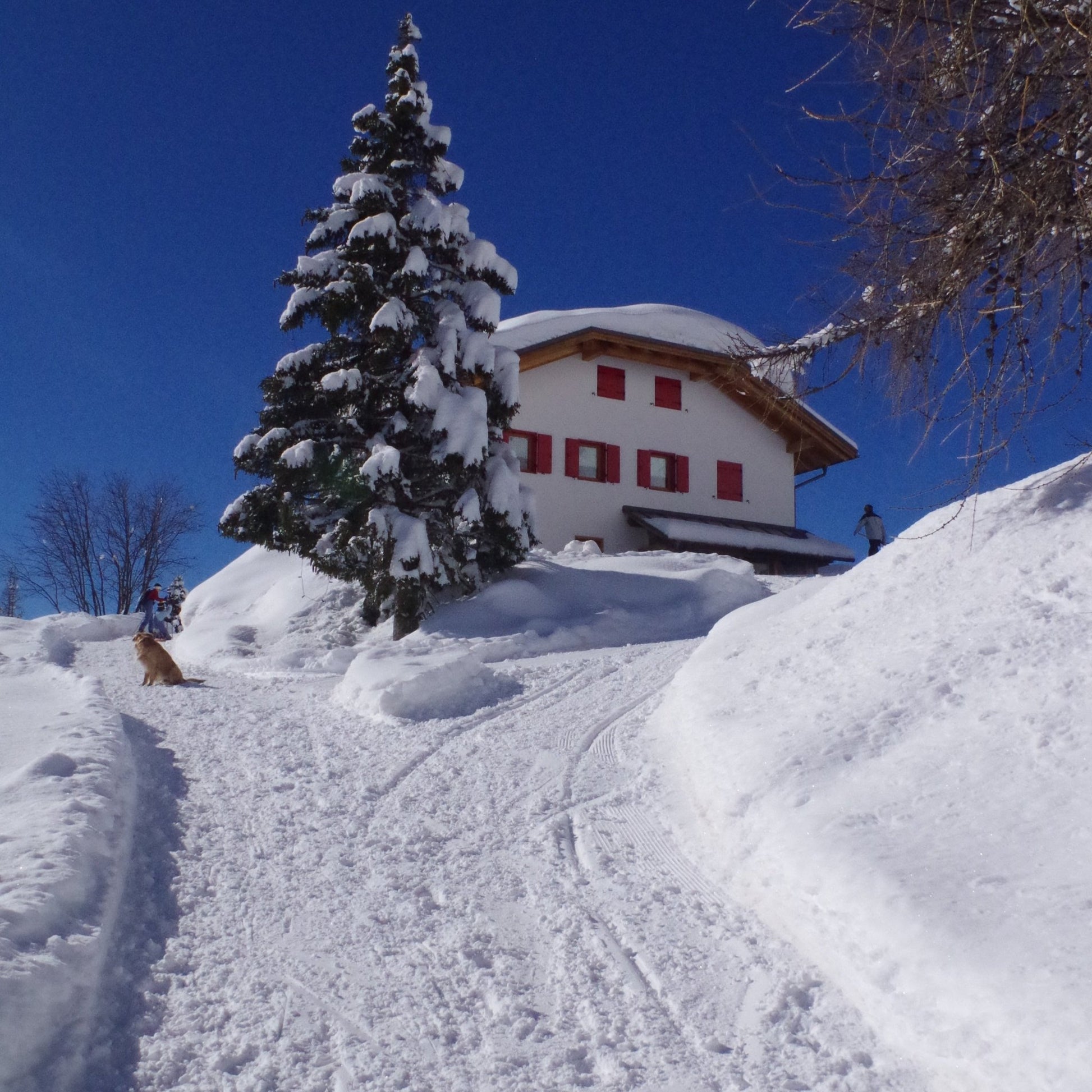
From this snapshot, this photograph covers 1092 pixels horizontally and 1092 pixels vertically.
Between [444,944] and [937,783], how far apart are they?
2530 mm

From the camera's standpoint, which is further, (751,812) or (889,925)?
(751,812)

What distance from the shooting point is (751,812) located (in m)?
4.92

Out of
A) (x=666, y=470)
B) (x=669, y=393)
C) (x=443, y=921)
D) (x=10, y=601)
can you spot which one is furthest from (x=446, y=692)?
(x=10, y=601)

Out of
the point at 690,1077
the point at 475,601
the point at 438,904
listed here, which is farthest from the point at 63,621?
the point at 690,1077

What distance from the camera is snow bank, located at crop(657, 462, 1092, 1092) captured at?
311cm

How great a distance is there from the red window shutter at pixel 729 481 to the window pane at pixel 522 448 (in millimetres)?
6426

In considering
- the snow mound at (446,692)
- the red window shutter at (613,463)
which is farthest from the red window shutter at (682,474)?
the snow mound at (446,692)

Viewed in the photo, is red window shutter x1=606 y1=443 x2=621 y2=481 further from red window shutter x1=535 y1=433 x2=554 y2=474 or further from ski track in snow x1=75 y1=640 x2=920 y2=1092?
ski track in snow x1=75 y1=640 x2=920 y2=1092

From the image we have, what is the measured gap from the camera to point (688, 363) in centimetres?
2708

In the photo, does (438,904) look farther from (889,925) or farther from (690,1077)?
(889,925)

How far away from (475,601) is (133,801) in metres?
9.69

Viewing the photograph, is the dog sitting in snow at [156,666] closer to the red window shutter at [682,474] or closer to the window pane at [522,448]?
the window pane at [522,448]

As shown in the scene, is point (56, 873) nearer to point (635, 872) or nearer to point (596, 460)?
point (635, 872)

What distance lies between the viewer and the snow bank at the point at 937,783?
3.11 metres
